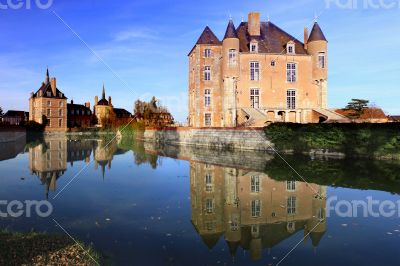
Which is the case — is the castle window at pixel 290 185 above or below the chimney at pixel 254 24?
below

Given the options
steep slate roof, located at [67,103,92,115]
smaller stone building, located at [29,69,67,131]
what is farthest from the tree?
steep slate roof, located at [67,103,92,115]

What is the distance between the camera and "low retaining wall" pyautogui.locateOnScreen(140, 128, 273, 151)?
26152mm

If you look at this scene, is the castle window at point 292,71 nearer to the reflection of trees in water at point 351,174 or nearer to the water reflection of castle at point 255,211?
the reflection of trees in water at point 351,174

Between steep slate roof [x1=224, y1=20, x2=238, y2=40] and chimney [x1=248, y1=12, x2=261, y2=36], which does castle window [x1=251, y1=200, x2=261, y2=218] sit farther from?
chimney [x1=248, y1=12, x2=261, y2=36]

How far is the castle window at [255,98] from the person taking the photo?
34.8 m

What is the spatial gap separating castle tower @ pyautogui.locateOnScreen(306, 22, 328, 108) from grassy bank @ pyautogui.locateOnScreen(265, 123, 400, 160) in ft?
44.4

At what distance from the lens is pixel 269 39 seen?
119 feet

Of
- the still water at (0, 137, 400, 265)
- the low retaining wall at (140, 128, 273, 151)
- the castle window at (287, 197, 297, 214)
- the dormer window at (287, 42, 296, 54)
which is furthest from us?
the dormer window at (287, 42, 296, 54)

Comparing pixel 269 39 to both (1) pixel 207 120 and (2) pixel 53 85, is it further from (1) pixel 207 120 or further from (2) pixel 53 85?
(2) pixel 53 85

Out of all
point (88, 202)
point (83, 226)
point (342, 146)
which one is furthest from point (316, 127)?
point (83, 226)

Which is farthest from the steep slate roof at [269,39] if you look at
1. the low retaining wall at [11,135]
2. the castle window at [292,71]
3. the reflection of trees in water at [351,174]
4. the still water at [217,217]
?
the low retaining wall at [11,135]

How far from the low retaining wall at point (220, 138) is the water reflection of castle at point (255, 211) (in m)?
12.9

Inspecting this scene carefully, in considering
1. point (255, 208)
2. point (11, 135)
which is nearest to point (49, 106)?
point (11, 135)

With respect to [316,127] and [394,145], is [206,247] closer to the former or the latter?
[394,145]
